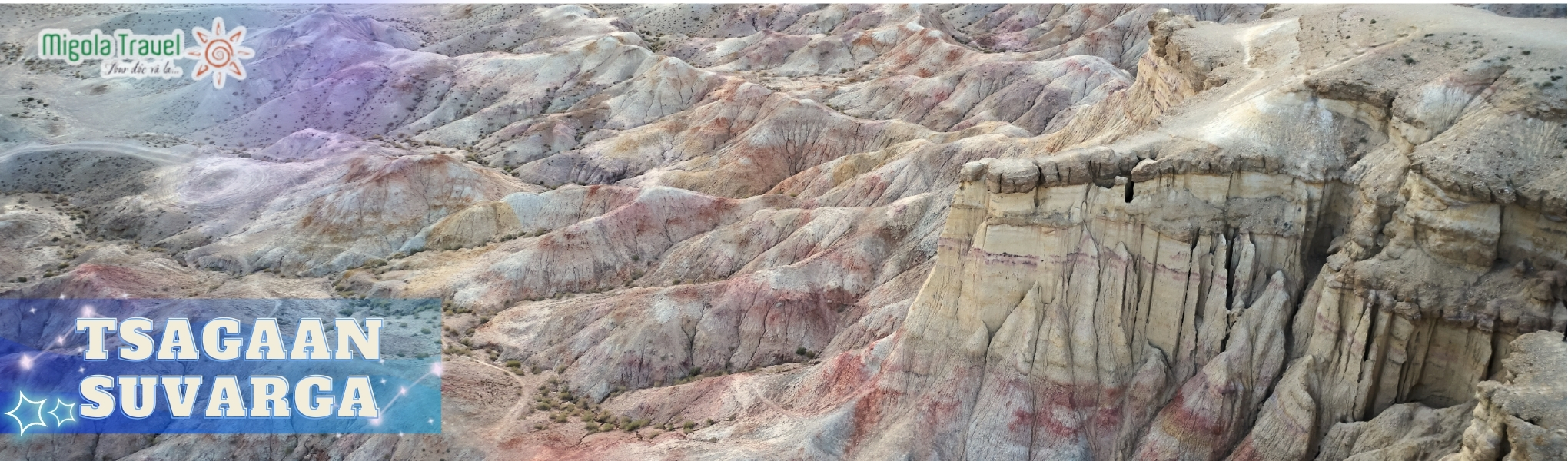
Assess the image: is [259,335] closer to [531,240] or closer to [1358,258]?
[531,240]

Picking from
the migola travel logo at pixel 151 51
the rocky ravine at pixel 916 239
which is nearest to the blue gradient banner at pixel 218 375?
the rocky ravine at pixel 916 239

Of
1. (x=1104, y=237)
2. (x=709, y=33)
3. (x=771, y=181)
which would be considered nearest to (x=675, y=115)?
(x=771, y=181)

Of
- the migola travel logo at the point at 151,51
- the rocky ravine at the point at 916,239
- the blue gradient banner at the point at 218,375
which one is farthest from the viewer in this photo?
the migola travel logo at the point at 151,51

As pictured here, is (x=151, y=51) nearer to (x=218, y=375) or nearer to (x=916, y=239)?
(x=218, y=375)

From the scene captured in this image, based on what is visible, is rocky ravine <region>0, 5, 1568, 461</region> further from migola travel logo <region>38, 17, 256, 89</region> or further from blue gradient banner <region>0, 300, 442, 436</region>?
migola travel logo <region>38, 17, 256, 89</region>

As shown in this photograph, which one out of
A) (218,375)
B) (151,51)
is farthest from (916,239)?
(151,51)

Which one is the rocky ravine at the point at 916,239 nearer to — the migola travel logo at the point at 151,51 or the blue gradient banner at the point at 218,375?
the blue gradient banner at the point at 218,375

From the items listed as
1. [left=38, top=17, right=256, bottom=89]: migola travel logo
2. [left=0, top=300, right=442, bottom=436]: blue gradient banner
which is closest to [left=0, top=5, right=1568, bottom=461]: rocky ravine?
[left=0, top=300, right=442, bottom=436]: blue gradient banner
